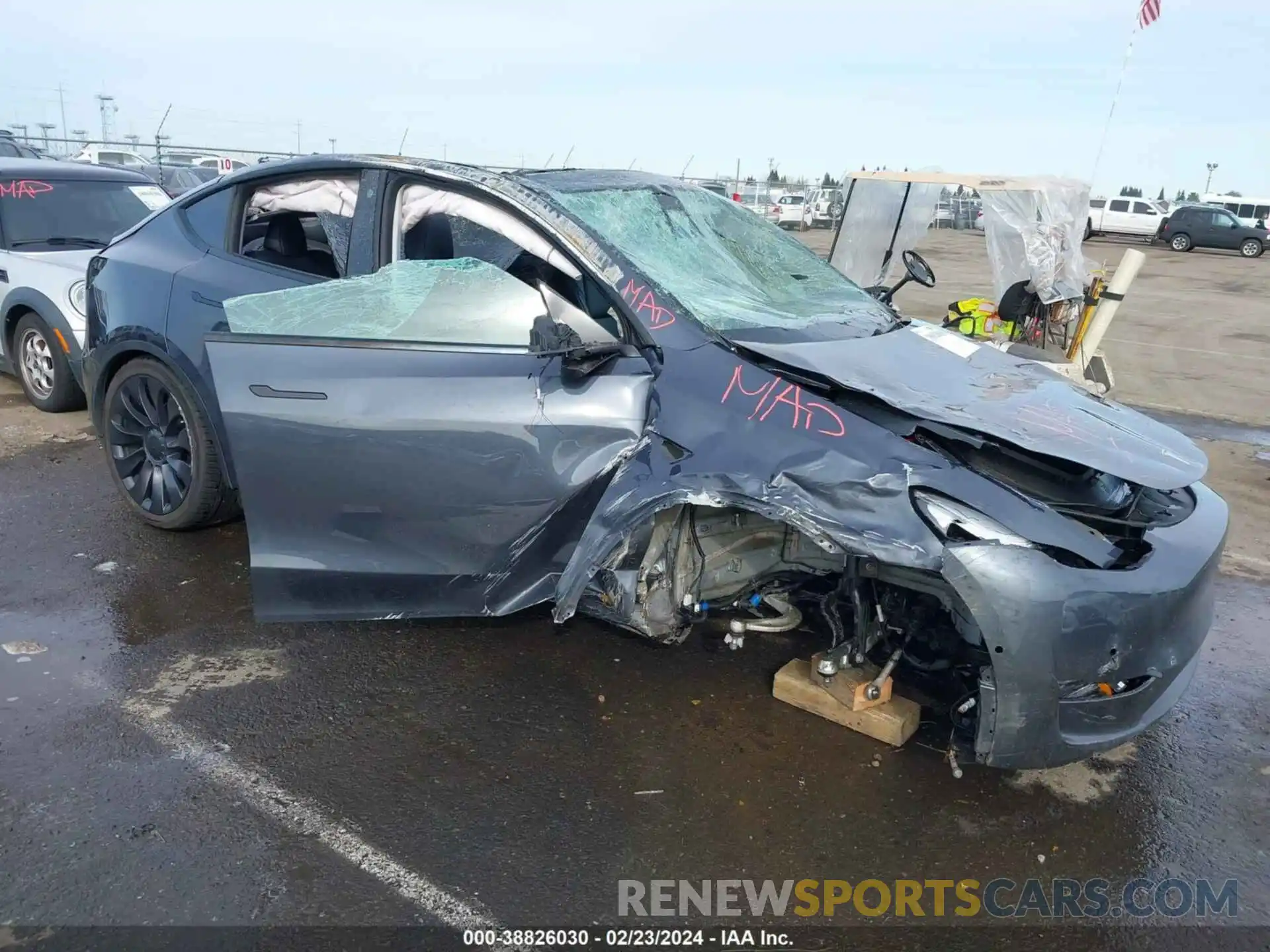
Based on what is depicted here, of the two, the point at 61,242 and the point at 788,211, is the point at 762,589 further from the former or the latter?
the point at 788,211

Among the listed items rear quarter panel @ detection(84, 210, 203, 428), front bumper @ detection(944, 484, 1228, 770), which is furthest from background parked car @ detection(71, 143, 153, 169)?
front bumper @ detection(944, 484, 1228, 770)

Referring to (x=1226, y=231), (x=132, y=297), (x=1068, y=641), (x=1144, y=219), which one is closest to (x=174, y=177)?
(x=132, y=297)

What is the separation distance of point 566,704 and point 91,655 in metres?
1.81

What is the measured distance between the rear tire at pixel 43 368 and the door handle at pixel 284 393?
13.2 ft

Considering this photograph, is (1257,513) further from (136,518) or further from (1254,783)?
(136,518)

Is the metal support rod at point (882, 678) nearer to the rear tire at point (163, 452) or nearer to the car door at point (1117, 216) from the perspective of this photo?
the rear tire at point (163, 452)

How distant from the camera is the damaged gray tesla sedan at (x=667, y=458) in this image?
2.68 m

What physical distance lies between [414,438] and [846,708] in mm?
1715

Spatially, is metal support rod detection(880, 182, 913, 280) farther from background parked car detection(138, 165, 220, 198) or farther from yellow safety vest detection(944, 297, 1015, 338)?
background parked car detection(138, 165, 220, 198)

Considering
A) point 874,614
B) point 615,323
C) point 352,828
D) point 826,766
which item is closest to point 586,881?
point 352,828

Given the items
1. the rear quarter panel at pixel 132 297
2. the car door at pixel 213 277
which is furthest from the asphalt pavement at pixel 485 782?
the rear quarter panel at pixel 132 297

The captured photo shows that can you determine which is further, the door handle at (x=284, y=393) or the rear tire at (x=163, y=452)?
the rear tire at (x=163, y=452)

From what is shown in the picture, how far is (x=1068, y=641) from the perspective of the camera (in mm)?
2584

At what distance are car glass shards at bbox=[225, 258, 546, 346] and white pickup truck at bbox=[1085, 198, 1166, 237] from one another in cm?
3599
